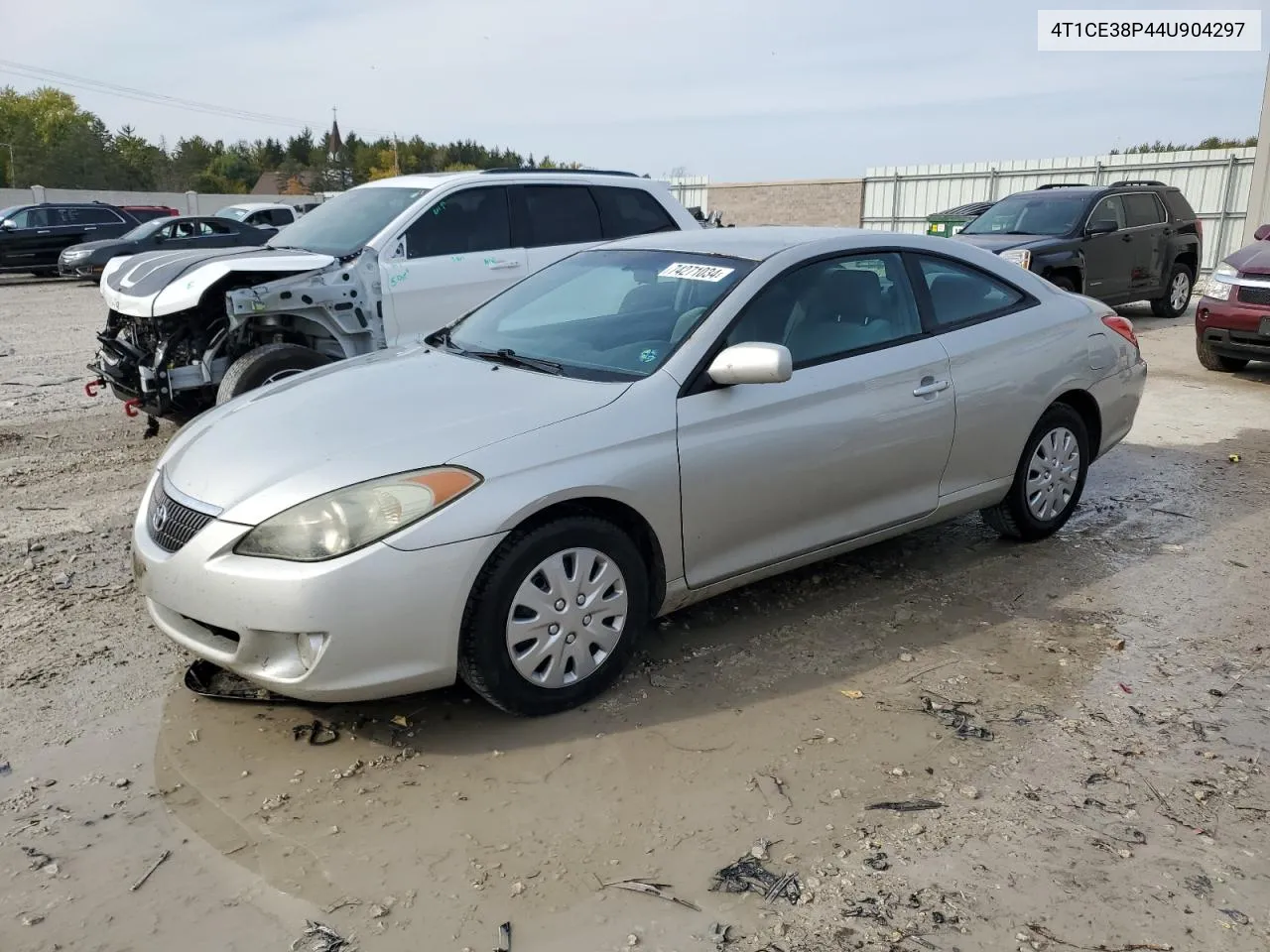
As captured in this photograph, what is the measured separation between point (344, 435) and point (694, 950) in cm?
196

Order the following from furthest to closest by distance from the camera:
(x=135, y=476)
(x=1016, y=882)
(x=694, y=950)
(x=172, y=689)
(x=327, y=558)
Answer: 1. (x=135, y=476)
2. (x=172, y=689)
3. (x=327, y=558)
4. (x=1016, y=882)
5. (x=694, y=950)

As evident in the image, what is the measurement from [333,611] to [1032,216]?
472 inches

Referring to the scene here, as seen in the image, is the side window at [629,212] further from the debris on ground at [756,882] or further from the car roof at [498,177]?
the debris on ground at [756,882]

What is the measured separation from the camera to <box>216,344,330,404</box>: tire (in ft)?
20.3

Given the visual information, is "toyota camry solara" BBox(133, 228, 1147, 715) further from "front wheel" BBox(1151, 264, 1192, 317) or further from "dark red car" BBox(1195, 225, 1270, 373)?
"front wheel" BBox(1151, 264, 1192, 317)

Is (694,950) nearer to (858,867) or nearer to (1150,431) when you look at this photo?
(858,867)

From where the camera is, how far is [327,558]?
3053 mm

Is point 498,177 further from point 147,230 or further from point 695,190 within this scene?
point 695,190

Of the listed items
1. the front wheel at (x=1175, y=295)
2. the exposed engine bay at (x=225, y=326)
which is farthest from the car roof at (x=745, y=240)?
the front wheel at (x=1175, y=295)

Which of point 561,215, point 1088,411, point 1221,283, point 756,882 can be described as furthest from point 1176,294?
point 756,882

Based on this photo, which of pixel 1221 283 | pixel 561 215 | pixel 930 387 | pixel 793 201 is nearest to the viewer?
pixel 930 387

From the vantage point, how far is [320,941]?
2.48 metres

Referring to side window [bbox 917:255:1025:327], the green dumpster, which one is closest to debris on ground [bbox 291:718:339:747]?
side window [bbox 917:255:1025:327]

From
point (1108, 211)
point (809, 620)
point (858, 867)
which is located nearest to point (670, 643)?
point (809, 620)
